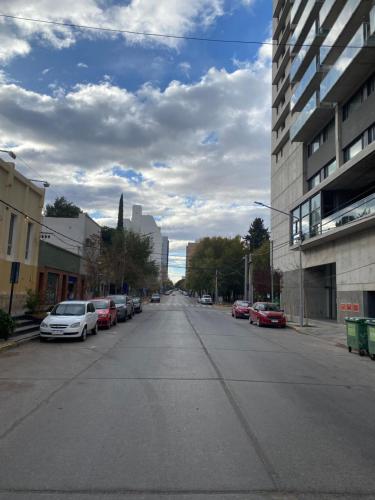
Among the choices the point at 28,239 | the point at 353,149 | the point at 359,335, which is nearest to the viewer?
the point at 359,335

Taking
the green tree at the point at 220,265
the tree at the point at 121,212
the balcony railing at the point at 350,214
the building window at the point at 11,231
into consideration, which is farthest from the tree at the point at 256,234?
the building window at the point at 11,231

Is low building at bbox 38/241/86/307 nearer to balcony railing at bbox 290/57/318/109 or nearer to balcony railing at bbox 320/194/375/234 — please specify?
balcony railing at bbox 320/194/375/234

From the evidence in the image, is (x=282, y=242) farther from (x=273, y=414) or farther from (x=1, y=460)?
(x=1, y=460)

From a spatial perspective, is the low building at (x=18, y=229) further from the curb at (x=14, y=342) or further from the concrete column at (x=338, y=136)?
the concrete column at (x=338, y=136)

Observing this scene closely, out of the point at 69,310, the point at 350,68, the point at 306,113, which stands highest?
the point at 306,113

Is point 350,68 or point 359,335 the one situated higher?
point 350,68

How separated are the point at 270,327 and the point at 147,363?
18595 mm

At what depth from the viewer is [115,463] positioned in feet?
14.8

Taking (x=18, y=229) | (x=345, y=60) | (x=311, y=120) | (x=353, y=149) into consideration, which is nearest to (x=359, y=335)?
(x=353, y=149)

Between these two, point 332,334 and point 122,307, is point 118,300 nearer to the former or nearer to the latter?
point 122,307

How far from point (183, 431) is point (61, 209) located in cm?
7413

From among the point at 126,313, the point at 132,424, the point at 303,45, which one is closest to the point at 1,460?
the point at 132,424

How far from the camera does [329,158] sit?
32562 millimetres

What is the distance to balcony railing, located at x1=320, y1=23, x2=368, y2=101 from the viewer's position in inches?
961
